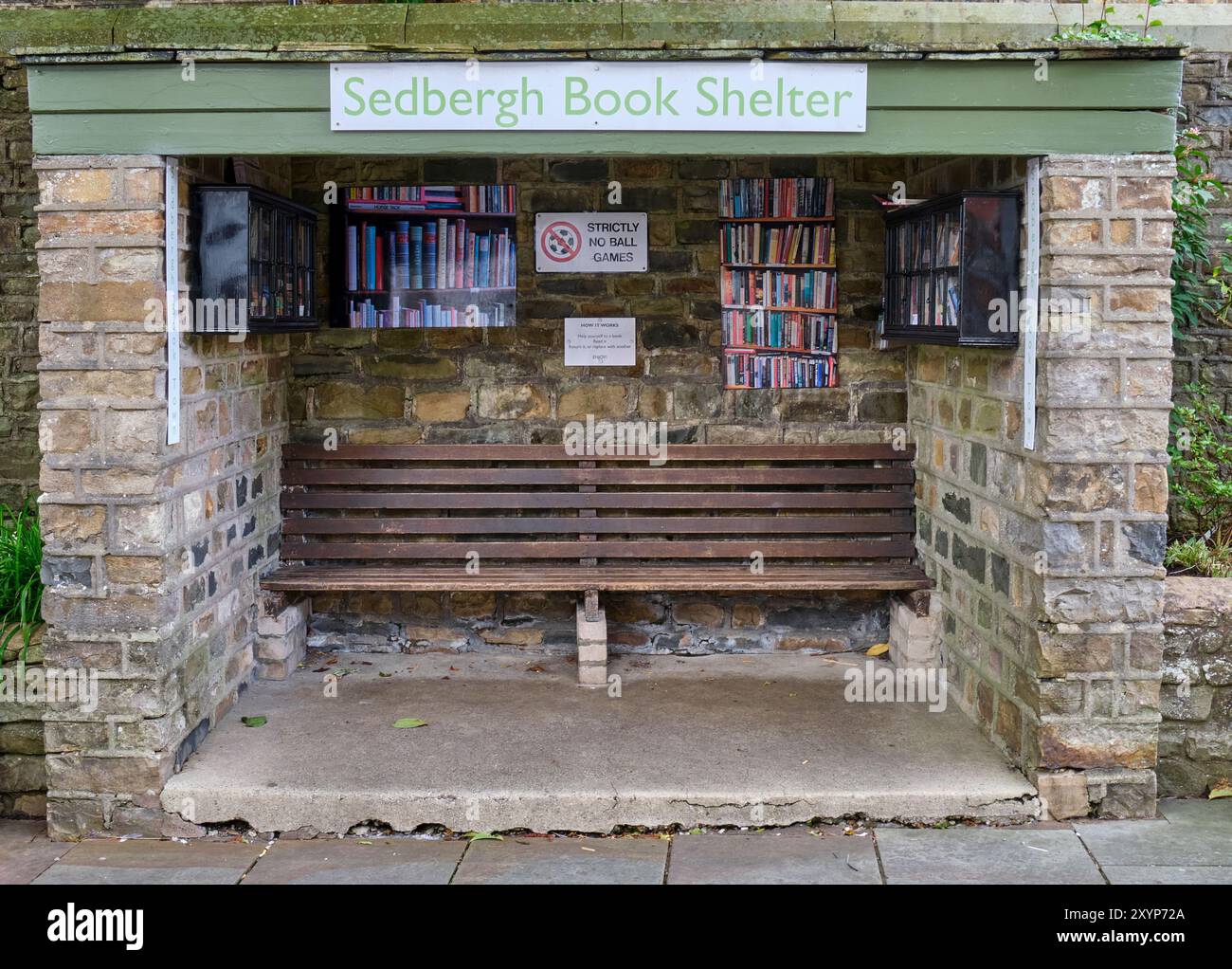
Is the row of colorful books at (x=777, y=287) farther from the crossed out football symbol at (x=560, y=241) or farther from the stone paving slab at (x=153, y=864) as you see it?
the stone paving slab at (x=153, y=864)

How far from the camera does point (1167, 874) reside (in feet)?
15.0

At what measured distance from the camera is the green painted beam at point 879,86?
4.87 metres

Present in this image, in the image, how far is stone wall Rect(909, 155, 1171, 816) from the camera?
4.90 metres

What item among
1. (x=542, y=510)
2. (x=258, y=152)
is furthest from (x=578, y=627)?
(x=258, y=152)

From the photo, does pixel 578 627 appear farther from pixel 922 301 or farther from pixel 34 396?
pixel 34 396

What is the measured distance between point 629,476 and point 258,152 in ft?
8.52

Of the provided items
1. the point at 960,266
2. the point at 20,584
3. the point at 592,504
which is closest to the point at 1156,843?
the point at 960,266

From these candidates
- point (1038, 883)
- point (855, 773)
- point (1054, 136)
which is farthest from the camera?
point (855, 773)

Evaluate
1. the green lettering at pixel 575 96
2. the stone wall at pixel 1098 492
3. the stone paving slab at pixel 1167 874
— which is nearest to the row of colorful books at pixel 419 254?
the green lettering at pixel 575 96

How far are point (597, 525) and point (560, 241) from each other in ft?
4.87

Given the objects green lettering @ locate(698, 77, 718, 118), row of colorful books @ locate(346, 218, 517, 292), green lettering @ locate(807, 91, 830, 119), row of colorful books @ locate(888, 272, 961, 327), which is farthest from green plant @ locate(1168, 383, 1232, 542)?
row of colorful books @ locate(346, 218, 517, 292)

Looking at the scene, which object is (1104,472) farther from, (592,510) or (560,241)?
(560,241)

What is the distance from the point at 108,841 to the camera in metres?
4.99

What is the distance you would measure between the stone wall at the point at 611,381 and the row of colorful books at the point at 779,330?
8 cm
